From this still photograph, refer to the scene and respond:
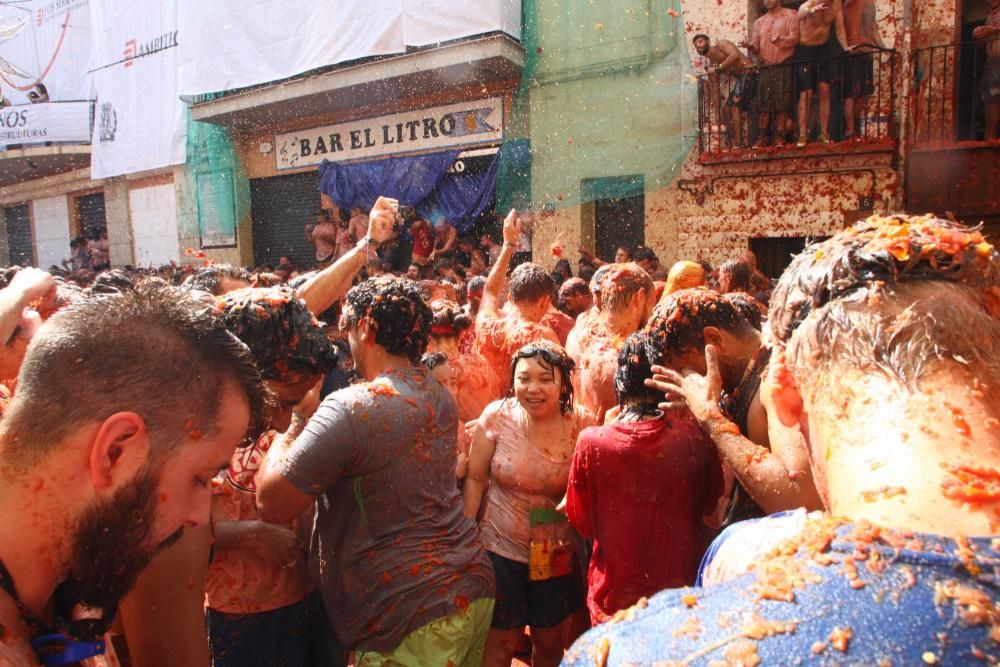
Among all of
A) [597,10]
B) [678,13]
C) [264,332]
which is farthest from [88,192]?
[264,332]

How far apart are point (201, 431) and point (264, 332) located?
76 cm

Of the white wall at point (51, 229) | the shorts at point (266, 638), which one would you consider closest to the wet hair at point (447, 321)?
the shorts at point (266, 638)

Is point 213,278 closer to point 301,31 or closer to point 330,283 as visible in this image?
point 330,283

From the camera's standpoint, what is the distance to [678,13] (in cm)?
974

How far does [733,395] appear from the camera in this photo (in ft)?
8.74

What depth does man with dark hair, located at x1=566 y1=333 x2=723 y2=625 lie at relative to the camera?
2502mm

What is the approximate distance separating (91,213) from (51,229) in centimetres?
198

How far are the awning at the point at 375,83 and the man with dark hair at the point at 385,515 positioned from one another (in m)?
9.38

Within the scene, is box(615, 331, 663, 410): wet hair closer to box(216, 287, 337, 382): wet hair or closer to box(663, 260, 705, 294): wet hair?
box(216, 287, 337, 382): wet hair

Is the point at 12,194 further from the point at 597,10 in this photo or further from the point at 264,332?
the point at 264,332

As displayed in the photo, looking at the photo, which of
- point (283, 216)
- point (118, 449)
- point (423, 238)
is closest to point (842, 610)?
point (118, 449)

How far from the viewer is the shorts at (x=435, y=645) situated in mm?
2133

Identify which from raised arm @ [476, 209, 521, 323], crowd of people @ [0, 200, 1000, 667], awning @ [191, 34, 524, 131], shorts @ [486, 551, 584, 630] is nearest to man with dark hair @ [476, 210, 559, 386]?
raised arm @ [476, 209, 521, 323]

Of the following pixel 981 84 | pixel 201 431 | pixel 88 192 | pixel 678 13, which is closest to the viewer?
pixel 201 431
